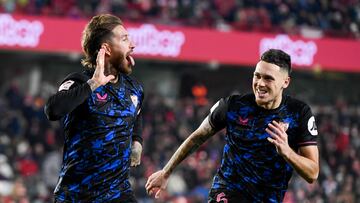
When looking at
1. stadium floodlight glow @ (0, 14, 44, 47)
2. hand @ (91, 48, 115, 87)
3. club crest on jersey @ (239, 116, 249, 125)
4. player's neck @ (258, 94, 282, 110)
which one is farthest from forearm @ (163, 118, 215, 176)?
stadium floodlight glow @ (0, 14, 44, 47)

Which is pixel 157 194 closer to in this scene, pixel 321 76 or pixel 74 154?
pixel 74 154

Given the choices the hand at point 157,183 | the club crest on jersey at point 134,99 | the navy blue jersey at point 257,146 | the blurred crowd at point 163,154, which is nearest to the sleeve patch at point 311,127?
the navy blue jersey at point 257,146

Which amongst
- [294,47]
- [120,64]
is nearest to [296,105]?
[120,64]

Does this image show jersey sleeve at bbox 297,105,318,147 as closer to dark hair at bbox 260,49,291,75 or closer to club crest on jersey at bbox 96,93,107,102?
dark hair at bbox 260,49,291,75

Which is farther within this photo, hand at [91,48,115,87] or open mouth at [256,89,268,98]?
open mouth at [256,89,268,98]

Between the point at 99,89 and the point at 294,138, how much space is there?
1.53 m

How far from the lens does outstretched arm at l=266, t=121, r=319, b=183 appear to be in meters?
5.80

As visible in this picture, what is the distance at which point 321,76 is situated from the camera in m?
28.0

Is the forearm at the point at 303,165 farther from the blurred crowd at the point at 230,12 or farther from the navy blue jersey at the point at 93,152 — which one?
the blurred crowd at the point at 230,12

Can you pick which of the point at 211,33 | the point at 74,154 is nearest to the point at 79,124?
the point at 74,154

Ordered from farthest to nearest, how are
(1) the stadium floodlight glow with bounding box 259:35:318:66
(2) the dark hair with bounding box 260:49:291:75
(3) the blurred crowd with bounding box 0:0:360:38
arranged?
1. (1) the stadium floodlight glow with bounding box 259:35:318:66
2. (3) the blurred crowd with bounding box 0:0:360:38
3. (2) the dark hair with bounding box 260:49:291:75

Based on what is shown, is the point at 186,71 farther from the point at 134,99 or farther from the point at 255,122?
the point at 134,99

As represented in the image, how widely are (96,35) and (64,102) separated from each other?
745 millimetres

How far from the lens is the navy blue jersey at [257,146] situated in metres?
6.19
